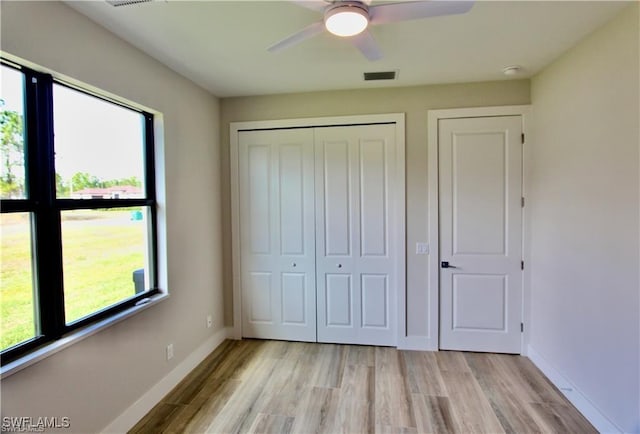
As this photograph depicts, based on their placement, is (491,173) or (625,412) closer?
(625,412)

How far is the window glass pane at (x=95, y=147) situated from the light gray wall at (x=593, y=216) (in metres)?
3.15

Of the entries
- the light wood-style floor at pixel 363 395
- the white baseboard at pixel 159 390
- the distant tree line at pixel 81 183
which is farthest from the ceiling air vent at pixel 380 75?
the white baseboard at pixel 159 390

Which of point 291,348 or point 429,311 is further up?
point 429,311

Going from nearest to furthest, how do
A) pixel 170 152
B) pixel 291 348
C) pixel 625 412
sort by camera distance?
pixel 625 412 < pixel 170 152 < pixel 291 348

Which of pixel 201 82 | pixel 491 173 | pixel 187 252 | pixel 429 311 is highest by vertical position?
pixel 201 82

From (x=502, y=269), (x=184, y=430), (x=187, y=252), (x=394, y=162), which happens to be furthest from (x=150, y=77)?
(x=502, y=269)

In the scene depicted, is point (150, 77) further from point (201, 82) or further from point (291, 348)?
point (291, 348)

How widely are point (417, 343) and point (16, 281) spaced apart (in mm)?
3097

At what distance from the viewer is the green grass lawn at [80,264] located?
1.55 m

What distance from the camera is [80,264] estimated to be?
1939 mm

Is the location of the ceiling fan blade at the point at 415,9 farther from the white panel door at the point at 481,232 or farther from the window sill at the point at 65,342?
the window sill at the point at 65,342

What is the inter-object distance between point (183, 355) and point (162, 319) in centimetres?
48

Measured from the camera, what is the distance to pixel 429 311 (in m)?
3.21

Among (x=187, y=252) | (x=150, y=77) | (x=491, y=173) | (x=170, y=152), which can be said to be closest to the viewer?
(x=150, y=77)
